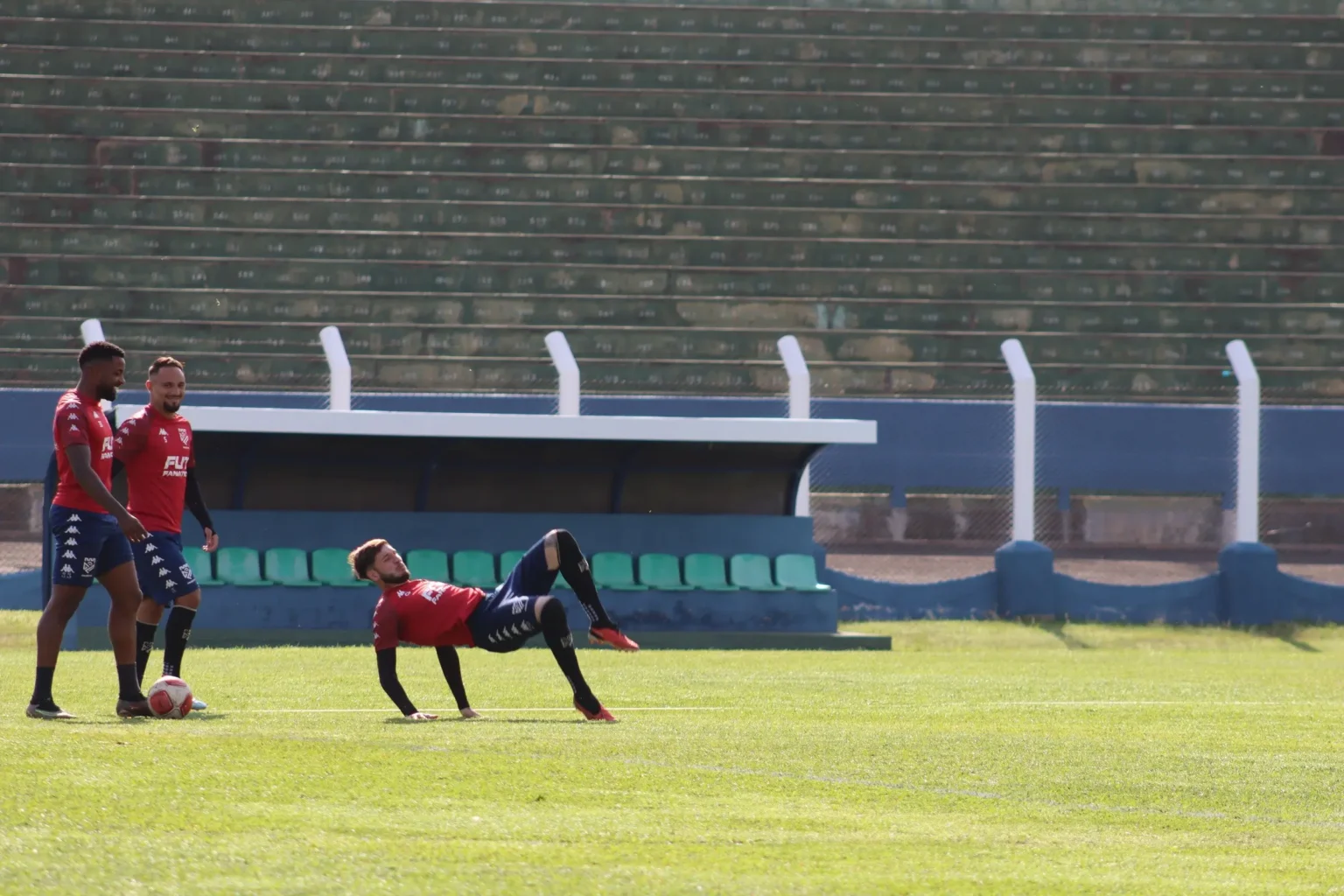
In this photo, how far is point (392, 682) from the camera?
8828mm

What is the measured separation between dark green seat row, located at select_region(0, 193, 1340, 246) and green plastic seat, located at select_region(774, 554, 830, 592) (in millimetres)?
10199

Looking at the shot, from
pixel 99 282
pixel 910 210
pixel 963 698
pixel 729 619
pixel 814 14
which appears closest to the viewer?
pixel 963 698

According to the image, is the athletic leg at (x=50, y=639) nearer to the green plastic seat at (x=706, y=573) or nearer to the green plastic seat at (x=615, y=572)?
the green plastic seat at (x=615, y=572)

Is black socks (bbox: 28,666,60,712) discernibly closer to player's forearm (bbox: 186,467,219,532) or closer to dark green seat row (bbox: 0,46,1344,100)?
player's forearm (bbox: 186,467,219,532)

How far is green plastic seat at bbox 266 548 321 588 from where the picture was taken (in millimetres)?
17672

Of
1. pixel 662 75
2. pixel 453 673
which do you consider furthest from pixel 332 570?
pixel 662 75

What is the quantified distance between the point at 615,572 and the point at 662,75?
45.6ft

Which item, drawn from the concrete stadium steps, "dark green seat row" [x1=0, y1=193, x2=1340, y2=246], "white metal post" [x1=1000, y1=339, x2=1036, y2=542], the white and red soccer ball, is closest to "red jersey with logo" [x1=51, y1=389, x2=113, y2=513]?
the white and red soccer ball

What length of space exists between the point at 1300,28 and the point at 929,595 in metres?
16.7

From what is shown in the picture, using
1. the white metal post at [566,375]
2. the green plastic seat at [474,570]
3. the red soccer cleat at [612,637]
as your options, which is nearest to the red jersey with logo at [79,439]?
the red soccer cleat at [612,637]

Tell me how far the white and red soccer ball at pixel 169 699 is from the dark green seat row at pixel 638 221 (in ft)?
62.9

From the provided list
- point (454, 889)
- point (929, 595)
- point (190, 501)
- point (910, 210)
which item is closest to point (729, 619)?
point (929, 595)

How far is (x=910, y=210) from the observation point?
28.7 meters

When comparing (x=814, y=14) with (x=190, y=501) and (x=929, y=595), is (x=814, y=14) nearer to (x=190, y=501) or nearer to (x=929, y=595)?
(x=929, y=595)
